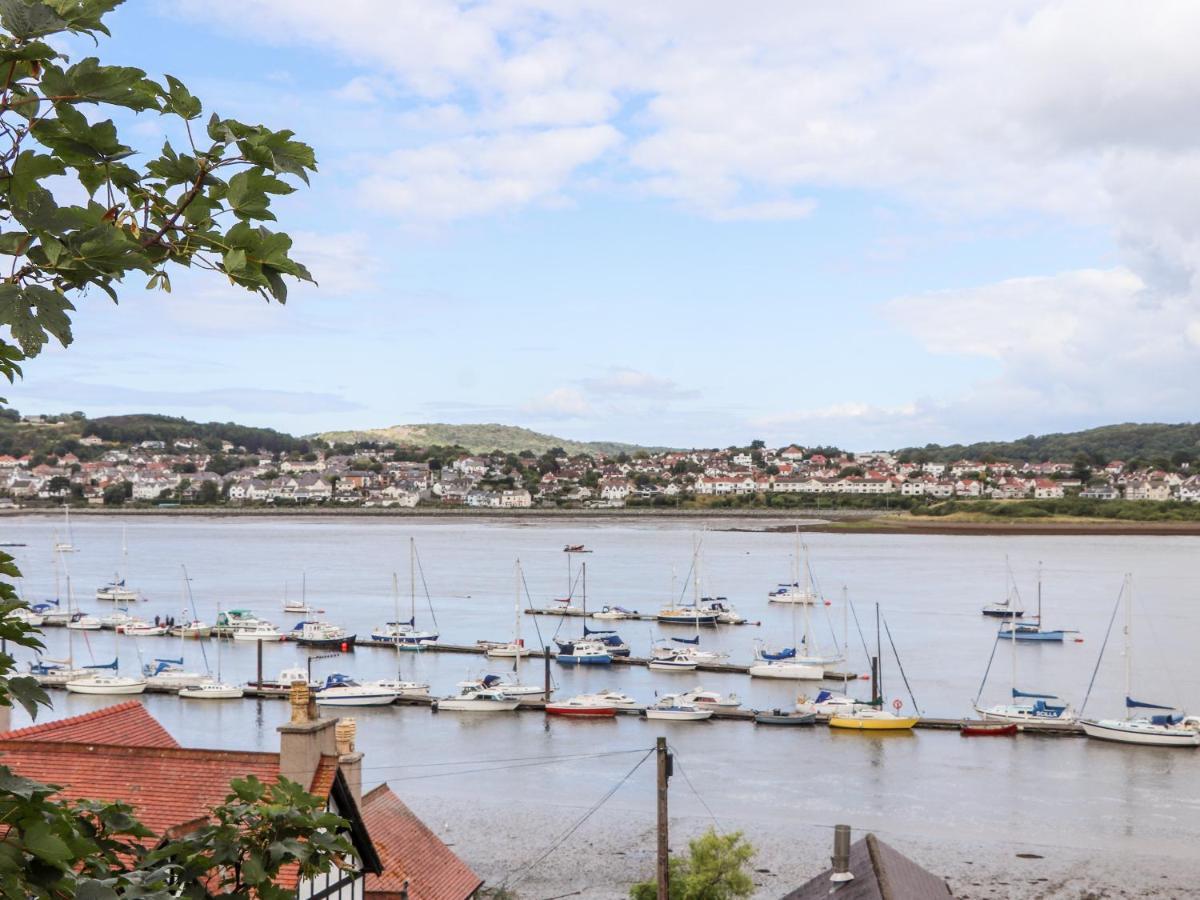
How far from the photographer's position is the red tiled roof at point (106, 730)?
10305 mm

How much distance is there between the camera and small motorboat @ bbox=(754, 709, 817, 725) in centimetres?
3478

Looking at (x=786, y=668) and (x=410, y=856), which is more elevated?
(x=410, y=856)

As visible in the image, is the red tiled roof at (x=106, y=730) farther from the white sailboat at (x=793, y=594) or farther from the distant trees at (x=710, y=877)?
the white sailboat at (x=793, y=594)

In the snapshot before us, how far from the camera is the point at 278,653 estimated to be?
49.7m

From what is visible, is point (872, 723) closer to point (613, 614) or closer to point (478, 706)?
point (478, 706)

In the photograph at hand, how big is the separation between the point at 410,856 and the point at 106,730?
4641 millimetres

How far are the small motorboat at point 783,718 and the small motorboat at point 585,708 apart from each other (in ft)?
14.4

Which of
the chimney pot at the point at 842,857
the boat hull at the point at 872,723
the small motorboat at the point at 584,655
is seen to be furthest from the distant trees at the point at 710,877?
the small motorboat at the point at 584,655

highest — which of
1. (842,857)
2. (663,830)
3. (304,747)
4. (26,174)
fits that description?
(26,174)

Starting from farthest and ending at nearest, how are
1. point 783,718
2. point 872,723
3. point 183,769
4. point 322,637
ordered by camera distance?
point 322,637, point 783,718, point 872,723, point 183,769

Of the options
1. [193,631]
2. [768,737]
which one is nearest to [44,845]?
[768,737]

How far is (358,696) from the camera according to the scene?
37.5m

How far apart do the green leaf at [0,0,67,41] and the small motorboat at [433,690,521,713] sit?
35467 mm

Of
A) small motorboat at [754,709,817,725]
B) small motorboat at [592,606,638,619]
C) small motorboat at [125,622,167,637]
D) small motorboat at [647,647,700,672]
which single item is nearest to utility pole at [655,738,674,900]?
small motorboat at [754,709,817,725]
